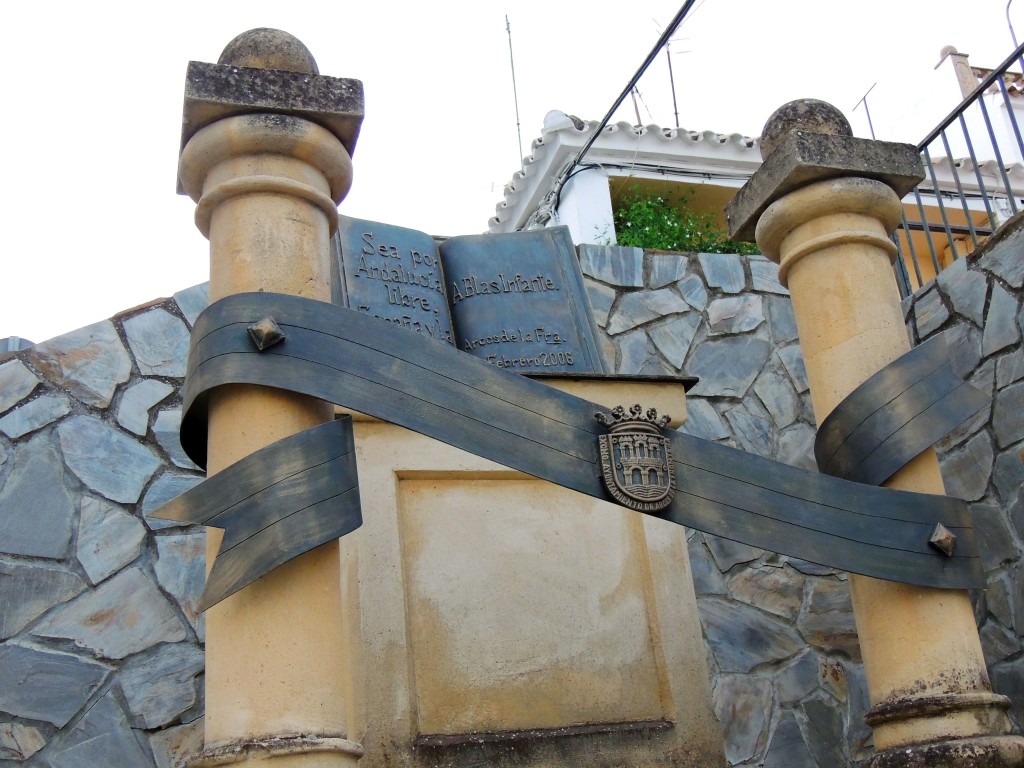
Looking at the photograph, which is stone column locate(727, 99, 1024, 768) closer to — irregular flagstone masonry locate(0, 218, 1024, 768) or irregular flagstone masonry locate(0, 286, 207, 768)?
irregular flagstone masonry locate(0, 218, 1024, 768)

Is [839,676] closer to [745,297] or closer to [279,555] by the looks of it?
[745,297]

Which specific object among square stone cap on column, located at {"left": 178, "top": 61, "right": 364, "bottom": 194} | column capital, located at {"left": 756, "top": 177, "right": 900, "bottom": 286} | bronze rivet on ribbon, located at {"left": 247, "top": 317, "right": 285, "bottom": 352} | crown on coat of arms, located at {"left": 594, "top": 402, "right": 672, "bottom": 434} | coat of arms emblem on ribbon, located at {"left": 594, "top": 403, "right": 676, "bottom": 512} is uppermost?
square stone cap on column, located at {"left": 178, "top": 61, "right": 364, "bottom": 194}

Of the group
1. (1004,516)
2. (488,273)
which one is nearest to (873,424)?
(488,273)

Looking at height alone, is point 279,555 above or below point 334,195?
below

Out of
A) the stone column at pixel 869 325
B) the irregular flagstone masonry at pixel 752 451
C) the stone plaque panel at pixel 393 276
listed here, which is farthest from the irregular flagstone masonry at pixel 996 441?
the stone plaque panel at pixel 393 276

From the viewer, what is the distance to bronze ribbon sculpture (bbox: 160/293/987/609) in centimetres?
239

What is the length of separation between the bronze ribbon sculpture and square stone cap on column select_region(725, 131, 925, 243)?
648 mm

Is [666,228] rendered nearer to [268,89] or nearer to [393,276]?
[393,276]

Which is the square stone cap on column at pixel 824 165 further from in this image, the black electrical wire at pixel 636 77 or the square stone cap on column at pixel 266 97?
the black electrical wire at pixel 636 77

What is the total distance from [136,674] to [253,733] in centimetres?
280

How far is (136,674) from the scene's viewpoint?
4.75 metres

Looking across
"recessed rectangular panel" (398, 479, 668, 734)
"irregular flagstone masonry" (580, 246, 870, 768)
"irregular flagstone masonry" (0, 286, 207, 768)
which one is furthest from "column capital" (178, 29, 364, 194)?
"irregular flagstone masonry" (580, 246, 870, 768)

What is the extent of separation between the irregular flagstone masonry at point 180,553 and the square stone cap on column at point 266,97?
270 cm

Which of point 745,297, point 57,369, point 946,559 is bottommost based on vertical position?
point 946,559
